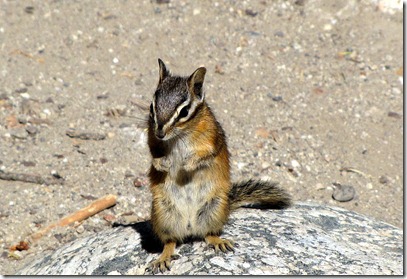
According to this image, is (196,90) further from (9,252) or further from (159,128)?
(9,252)

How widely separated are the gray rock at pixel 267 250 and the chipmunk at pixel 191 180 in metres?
0.09

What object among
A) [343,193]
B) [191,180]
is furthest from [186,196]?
[343,193]

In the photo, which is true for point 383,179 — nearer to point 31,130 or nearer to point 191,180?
point 191,180

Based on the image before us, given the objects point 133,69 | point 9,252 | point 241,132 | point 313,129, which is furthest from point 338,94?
point 9,252

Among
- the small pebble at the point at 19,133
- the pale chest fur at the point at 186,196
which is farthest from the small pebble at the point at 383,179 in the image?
the small pebble at the point at 19,133

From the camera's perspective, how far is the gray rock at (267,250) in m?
4.05

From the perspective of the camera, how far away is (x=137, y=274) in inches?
165

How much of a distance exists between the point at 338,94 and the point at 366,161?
40.1 inches

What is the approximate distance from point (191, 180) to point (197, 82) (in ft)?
1.93

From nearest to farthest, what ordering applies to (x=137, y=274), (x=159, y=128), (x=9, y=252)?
(x=159, y=128) < (x=137, y=274) < (x=9, y=252)

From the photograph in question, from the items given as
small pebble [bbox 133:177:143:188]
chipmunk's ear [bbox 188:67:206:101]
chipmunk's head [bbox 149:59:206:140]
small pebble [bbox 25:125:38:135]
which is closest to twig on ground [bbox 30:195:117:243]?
small pebble [bbox 133:177:143:188]

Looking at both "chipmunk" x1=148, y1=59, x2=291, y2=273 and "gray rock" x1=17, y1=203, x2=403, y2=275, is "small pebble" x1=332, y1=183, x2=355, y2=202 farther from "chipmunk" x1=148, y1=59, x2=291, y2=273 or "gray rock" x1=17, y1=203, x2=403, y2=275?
"chipmunk" x1=148, y1=59, x2=291, y2=273

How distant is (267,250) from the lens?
414 cm

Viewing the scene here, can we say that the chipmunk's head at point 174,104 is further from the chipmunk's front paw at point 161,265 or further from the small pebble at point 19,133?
the small pebble at point 19,133
